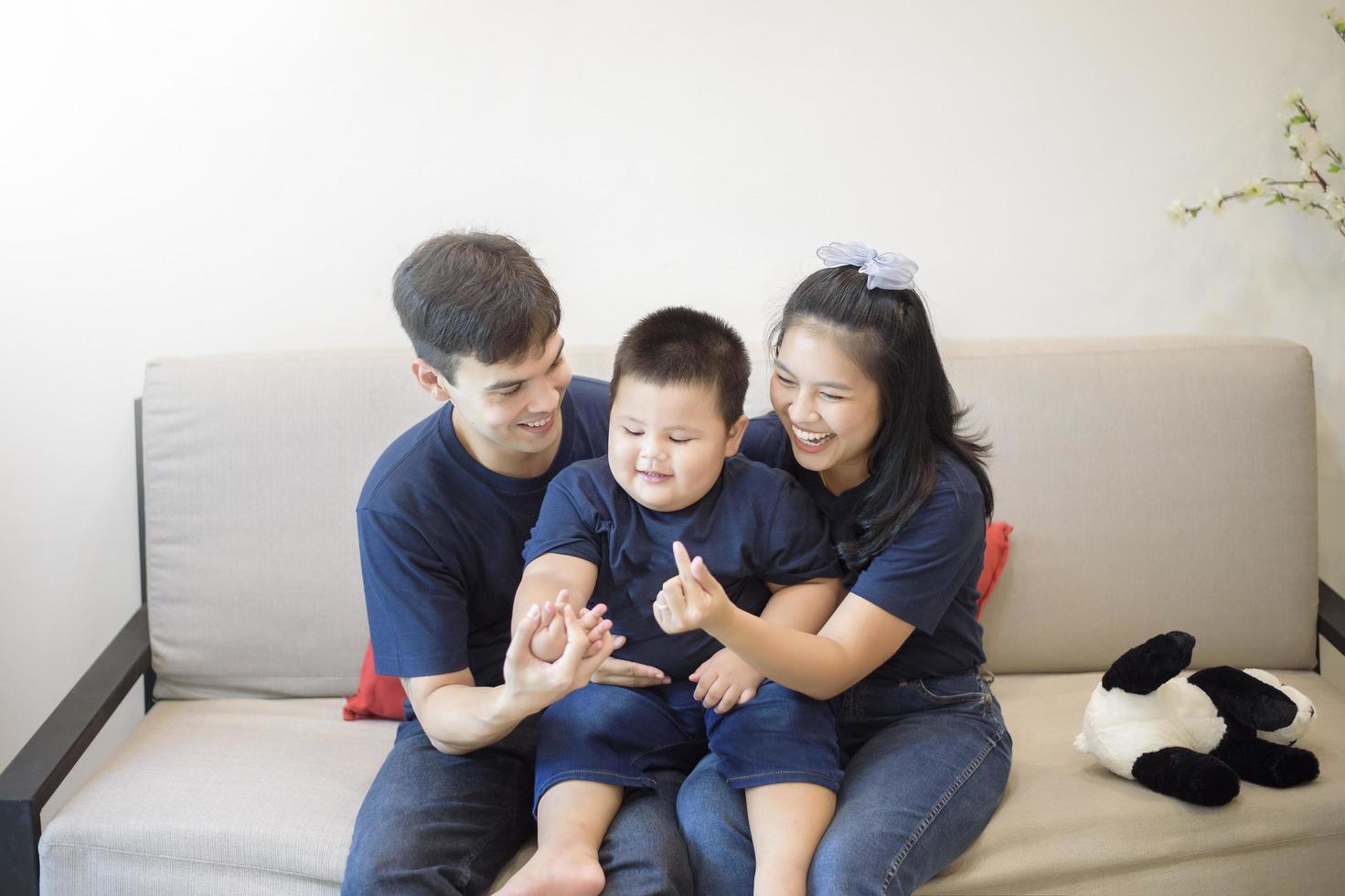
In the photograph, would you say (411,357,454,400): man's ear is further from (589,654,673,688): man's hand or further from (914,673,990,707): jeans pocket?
(914,673,990,707): jeans pocket

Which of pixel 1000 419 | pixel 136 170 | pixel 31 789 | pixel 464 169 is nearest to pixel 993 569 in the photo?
pixel 1000 419

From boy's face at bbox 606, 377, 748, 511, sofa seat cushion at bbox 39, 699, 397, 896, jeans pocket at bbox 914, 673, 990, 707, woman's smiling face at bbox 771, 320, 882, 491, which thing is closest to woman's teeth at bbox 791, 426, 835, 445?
woman's smiling face at bbox 771, 320, 882, 491

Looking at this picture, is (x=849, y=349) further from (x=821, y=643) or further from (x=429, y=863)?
(x=429, y=863)

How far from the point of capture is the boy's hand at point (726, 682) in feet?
5.23

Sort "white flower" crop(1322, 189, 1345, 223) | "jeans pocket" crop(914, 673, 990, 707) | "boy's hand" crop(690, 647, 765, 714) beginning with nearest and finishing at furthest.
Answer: "boy's hand" crop(690, 647, 765, 714), "jeans pocket" crop(914, 673, 990, 707), "white flower" crop(1322, 189, 1345, 223)

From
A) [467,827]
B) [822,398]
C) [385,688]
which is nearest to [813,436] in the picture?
[822,398]

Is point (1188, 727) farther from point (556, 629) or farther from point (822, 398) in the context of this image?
point (556, 629)

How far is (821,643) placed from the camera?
5.08 ft

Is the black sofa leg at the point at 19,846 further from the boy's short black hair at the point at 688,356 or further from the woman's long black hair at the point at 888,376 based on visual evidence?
the woman's long black hair at the point at 888,376

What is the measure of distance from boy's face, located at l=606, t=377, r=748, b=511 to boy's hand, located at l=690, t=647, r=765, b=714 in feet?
0.77

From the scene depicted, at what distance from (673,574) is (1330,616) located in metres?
1.34

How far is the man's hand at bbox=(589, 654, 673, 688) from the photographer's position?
1.62 metres

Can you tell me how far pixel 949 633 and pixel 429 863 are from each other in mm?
814

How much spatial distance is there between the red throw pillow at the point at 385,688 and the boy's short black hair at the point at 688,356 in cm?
60
